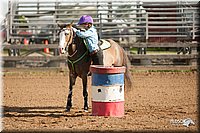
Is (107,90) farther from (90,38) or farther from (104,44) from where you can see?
(104,44)

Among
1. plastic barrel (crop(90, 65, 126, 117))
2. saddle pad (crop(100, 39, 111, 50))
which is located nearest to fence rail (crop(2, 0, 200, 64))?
saddle pad (crop(100, 39, 111, 50))

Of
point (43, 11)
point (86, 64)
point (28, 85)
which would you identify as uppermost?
point (43, 11)

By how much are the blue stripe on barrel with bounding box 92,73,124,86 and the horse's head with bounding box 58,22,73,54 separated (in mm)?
971

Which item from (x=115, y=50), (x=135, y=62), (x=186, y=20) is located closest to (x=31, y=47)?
(x=135, y=62)

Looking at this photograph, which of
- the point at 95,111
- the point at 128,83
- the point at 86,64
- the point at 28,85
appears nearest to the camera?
the point at 95,111

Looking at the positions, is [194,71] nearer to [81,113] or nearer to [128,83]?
[128,83]

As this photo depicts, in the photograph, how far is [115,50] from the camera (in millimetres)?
10734

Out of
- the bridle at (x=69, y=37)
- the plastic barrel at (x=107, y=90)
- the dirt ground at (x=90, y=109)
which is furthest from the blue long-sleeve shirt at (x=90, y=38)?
the dirt ground at (x=90, y=109)

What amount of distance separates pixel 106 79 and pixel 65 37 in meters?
1.41

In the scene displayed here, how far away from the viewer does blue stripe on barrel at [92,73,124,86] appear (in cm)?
877

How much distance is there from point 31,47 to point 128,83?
9626mm

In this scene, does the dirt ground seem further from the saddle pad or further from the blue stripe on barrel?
the saddle pad

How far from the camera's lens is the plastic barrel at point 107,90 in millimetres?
8781

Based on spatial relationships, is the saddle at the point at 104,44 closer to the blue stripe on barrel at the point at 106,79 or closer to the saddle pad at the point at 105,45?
the saddle pad at the point at 105,45
